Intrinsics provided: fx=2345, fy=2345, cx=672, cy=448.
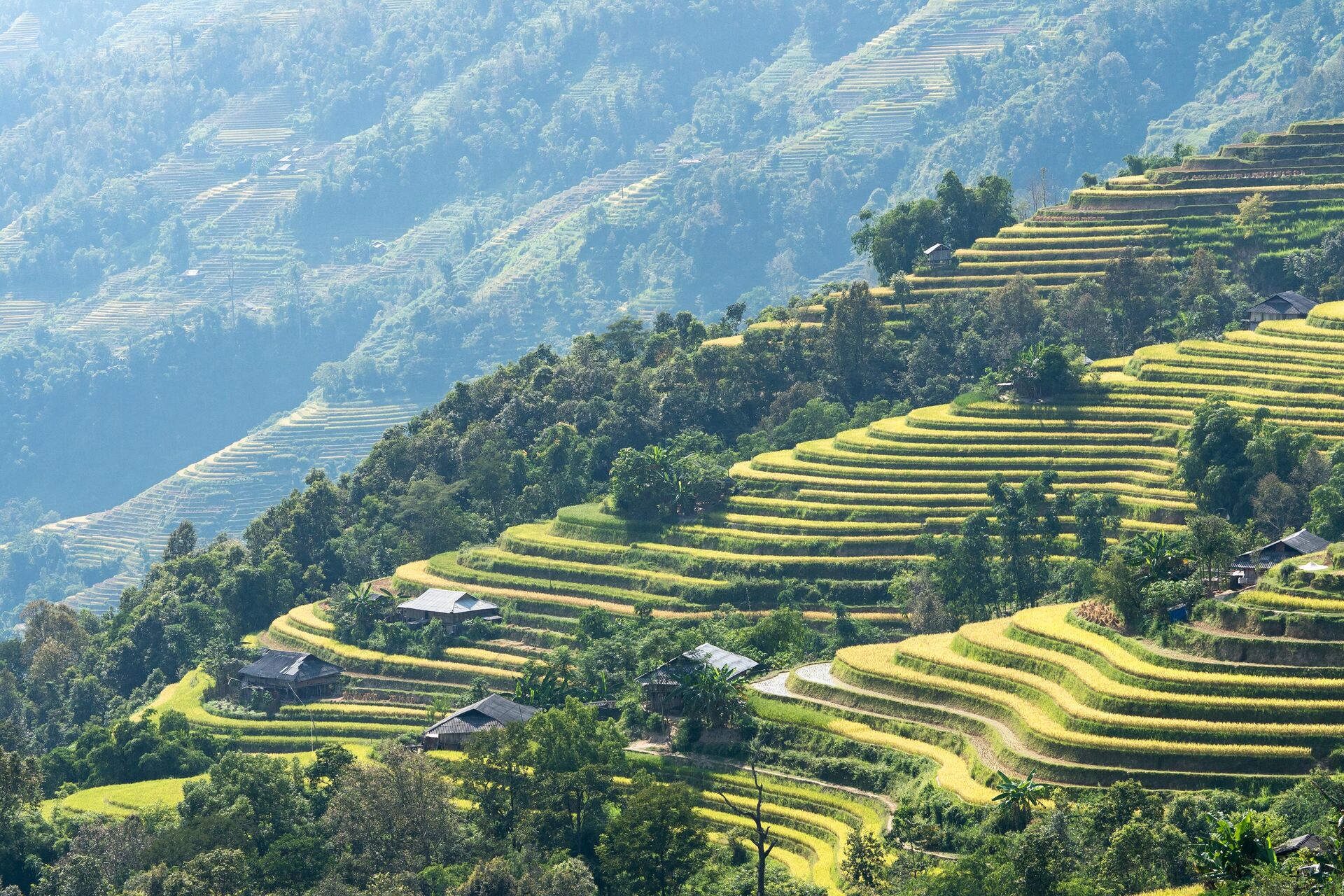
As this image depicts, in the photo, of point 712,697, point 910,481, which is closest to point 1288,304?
point 910,481

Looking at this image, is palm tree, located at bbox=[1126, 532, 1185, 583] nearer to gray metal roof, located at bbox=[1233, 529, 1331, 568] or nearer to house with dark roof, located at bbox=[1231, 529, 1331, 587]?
house with dark roof, located at bbox=[1231, 529, 1331, 587]

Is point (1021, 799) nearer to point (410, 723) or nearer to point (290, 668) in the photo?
point (410, 723)

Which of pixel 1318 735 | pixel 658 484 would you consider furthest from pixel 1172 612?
pixel 658 484

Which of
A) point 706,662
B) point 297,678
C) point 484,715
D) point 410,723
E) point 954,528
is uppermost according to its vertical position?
point 954,528

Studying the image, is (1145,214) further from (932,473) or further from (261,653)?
(261,653)

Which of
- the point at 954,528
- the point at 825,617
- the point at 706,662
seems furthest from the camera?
the point at 954,528
